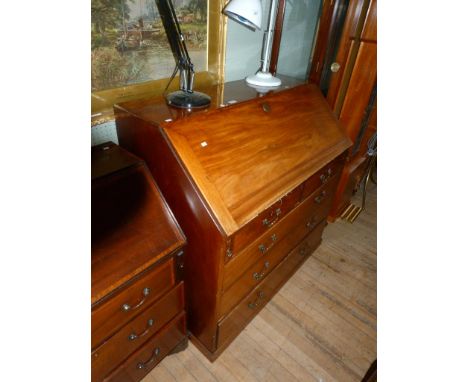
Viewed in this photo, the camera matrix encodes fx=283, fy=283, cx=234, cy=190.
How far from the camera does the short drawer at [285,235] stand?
3.98ft

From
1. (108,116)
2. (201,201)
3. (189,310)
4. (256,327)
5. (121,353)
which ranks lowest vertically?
(256,327)

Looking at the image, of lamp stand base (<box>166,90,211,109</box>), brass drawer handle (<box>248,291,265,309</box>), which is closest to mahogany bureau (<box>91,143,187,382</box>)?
lamp stand base (<box>166,90,211,109</box>)

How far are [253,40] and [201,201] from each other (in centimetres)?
129

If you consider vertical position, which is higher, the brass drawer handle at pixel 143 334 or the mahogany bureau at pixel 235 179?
the mahogany bureau at pixel 235 179

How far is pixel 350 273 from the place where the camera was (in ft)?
6.81

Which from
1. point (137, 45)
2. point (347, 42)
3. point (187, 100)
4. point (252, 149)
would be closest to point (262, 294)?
point (252, 149)

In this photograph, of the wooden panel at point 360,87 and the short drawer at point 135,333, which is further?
the wooden panel at point 360,87

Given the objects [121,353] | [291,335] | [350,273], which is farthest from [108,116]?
[350,273]

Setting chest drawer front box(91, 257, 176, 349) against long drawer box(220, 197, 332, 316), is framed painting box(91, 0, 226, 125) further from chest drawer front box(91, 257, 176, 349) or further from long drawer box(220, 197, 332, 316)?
long drawer box(220, 197, 332, 316)

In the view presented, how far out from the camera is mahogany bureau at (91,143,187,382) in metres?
0.90

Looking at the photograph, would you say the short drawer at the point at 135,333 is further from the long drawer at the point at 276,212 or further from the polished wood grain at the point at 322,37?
the polished wood grain at the point at 322,37

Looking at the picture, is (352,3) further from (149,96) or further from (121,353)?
(121,353)

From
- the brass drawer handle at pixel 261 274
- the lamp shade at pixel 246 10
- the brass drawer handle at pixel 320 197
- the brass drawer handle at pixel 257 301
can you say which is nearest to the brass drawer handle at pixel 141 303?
the brass drawer handle at pixel 261 274

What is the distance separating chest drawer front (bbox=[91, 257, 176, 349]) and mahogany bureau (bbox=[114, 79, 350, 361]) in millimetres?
151
